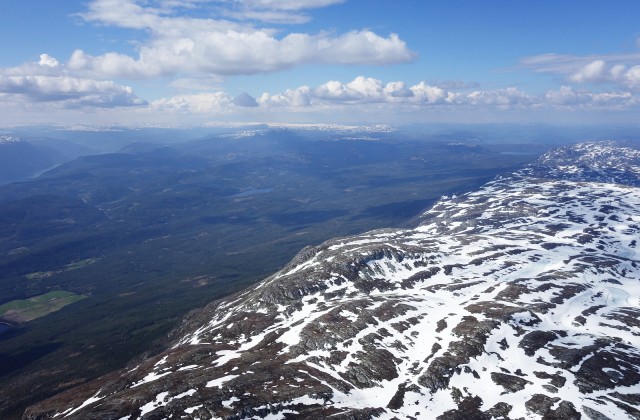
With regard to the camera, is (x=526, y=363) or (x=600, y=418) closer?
(x=600, y=418)

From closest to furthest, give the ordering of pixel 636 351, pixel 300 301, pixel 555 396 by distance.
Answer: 1. pixel 555 396
2. pixel 636 351
3. pixel 300 301

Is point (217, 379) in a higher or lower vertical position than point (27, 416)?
higher

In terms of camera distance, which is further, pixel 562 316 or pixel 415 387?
pixel 562 316

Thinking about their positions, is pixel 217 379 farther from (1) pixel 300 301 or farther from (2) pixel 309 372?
(1) pixel 300 301

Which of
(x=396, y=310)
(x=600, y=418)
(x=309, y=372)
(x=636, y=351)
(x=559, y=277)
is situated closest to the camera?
(x=600, y=418)

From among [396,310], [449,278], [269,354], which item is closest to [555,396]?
[396,310]

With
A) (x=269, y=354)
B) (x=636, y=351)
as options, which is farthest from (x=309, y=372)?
Answer: (x=636, y=351)

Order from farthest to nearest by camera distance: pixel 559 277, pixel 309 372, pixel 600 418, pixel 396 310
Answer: pixel 559 277, pixel 396 310, pixel 309 372, pixel 600 418

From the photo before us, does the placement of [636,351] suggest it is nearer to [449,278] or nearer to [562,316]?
[562,316]

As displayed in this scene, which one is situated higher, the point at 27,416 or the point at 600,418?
the point at 600,418
